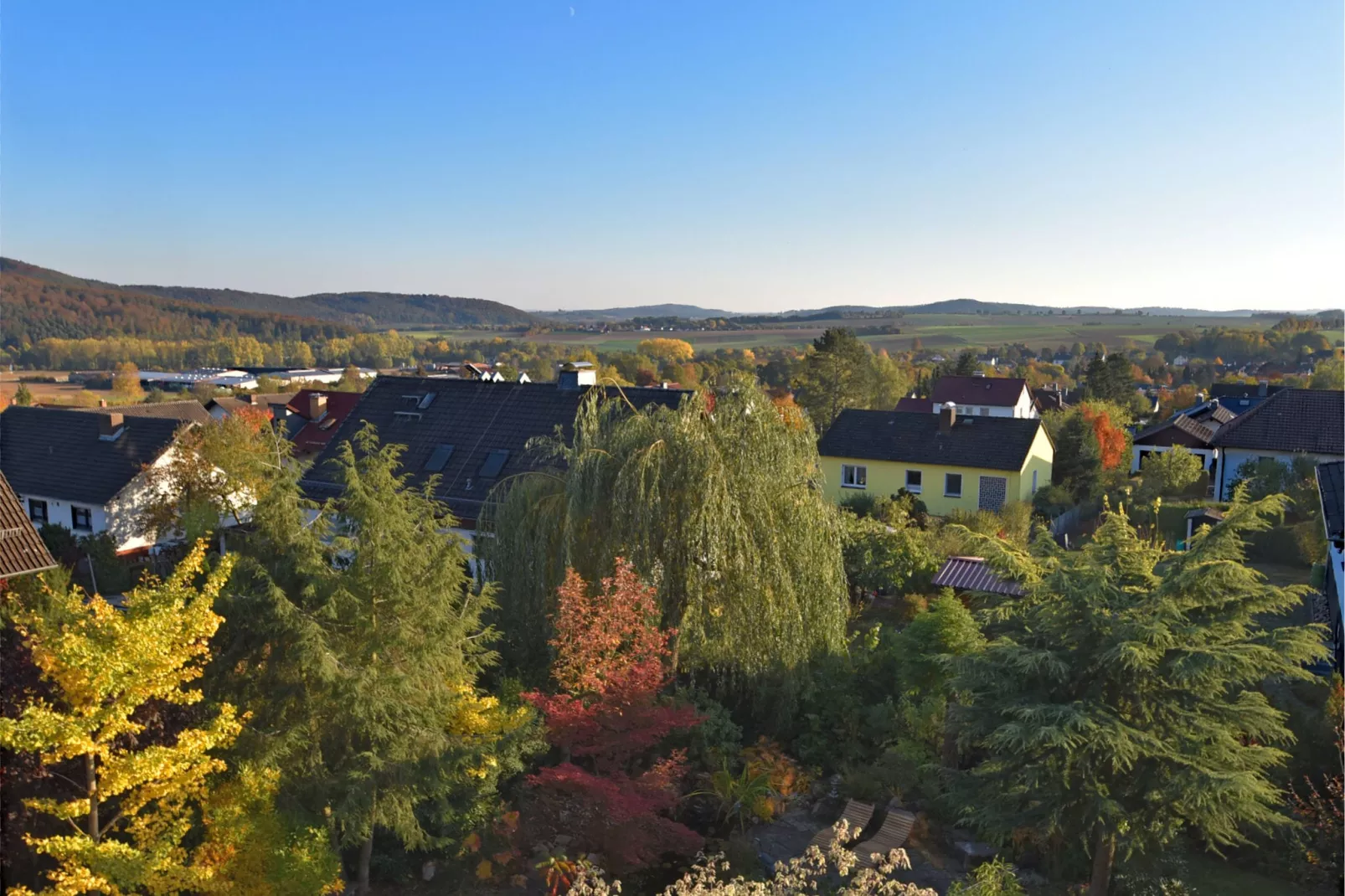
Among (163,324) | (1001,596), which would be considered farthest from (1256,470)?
(163,324)

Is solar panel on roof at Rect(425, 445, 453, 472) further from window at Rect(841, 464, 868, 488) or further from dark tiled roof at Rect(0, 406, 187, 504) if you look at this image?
window at Rect(841, 464, 868, 488)

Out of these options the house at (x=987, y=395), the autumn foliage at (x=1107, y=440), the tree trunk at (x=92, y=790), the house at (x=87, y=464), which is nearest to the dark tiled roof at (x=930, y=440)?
the autumn foliage at (x=1107, y=440)

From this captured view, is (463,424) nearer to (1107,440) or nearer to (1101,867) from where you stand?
(1101,867)

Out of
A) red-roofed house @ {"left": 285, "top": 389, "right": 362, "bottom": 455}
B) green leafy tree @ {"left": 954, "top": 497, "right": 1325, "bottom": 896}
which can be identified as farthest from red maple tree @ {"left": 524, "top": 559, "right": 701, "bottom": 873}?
red-roofed house @ {"left": 285, "top": 389, "right": 362, "bottom": 455}

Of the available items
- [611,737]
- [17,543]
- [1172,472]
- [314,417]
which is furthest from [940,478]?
[314,417]

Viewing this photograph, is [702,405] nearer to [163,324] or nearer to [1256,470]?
[1256,470]
